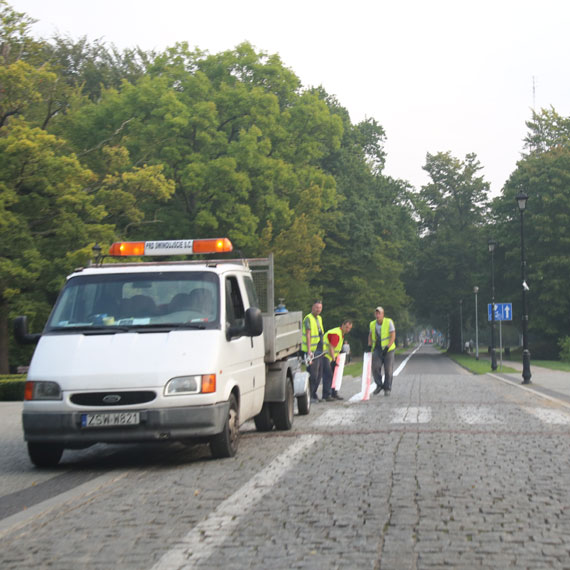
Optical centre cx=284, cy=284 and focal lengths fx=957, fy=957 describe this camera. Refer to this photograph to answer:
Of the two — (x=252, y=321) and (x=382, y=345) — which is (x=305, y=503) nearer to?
(x=252, y=321)

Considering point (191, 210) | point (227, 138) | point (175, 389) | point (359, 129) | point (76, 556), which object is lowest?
point (76, 556)

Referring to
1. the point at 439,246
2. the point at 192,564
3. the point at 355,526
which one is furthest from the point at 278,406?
the point at 439,246

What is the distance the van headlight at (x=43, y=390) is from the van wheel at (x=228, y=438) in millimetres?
1635

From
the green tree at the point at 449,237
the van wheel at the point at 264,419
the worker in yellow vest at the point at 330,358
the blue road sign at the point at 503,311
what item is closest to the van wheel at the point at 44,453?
the van wheel at the point at 264,419

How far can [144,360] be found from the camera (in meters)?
9.41

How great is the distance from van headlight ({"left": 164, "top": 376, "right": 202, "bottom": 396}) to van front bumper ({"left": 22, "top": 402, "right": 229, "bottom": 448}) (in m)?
0.17

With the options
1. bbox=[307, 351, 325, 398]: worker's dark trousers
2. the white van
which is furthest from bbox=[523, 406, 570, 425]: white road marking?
the white van

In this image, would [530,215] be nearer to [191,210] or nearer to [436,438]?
[191,210]

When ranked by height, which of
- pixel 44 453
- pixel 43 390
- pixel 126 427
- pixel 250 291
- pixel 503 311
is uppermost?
pixel 503 311

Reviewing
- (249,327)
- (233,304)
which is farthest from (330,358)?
(249,327)

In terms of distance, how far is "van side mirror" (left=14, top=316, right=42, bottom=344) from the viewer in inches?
404

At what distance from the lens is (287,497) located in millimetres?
7582

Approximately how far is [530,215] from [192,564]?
6330cm

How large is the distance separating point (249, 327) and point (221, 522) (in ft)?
12.6
